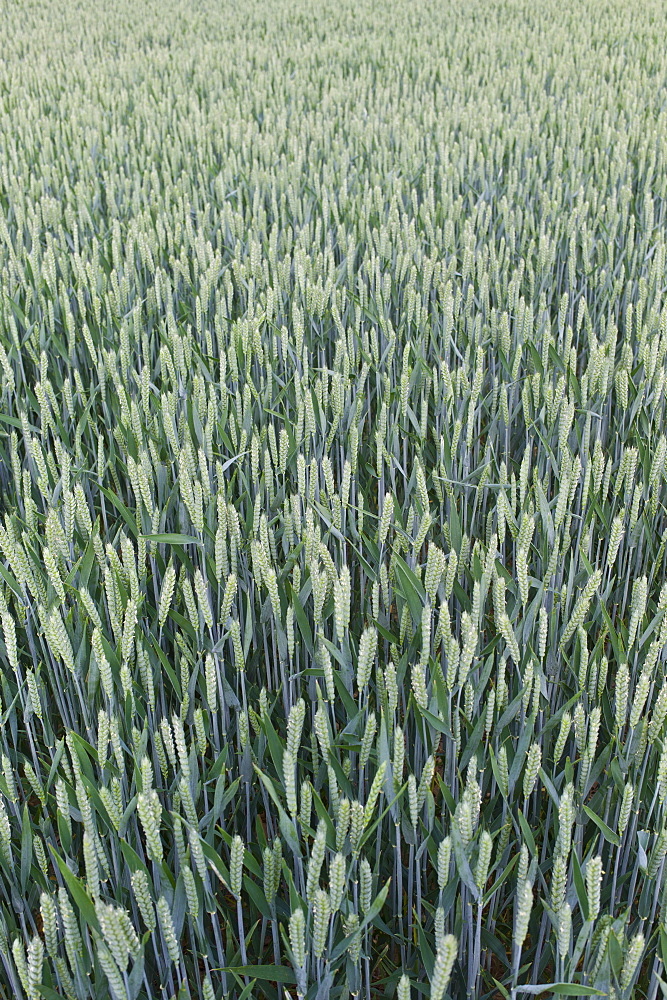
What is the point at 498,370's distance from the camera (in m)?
1.99

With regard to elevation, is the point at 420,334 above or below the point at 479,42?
below

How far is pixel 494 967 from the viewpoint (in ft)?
3.30

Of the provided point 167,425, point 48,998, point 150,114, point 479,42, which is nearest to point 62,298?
point 167,425

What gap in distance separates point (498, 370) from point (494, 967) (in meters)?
1.34

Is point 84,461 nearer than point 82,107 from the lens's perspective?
Yes

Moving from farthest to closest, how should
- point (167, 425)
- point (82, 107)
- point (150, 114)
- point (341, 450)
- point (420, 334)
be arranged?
point (82, 107)
point (150, 114)
point (420, 334)
point (341, 450)
point (167, 425)

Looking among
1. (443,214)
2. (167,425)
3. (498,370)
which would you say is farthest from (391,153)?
(167,425)

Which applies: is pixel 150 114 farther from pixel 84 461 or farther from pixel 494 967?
pixel 494 967

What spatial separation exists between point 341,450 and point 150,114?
313cm

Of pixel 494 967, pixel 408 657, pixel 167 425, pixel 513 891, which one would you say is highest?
pixel 167 425

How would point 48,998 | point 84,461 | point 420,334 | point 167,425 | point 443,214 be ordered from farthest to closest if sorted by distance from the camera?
point 443,214 < point 420,334 < point 84,461 < point 167,425 < point 48,998

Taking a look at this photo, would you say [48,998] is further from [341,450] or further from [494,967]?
[341,450]

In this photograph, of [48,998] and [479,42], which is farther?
[479,42]

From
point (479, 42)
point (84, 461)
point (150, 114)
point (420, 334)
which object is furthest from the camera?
point (479, 42)
